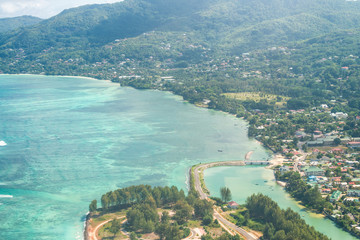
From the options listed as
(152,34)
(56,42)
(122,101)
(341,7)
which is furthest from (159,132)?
(341,7)

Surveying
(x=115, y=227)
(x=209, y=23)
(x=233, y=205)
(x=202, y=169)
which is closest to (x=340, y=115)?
(x=202, y=169)

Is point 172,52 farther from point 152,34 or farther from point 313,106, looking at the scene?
point 313,106

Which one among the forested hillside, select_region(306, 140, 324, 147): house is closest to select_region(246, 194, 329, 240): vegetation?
the forested hillside

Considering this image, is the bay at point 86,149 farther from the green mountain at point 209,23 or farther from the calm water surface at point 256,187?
the green mountain at point 209,23

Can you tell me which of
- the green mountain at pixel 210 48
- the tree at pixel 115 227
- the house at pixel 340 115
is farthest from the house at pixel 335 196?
the green mountain at pixel 210 48

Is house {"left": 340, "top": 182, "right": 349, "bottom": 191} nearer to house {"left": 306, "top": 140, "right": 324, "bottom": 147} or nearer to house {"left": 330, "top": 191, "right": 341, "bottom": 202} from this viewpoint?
house {"left": 330, "top": 191, "right": 341, "bottom": 202}

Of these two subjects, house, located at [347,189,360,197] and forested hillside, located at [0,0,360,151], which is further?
forested hillside, located at [0,0,360,151]

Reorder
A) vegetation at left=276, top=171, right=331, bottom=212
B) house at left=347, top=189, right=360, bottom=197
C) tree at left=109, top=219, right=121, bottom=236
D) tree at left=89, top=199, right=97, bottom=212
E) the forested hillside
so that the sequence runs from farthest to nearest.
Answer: the forested hillside, house at left=347, top=189, right=360, bottom=197, vegetation at left=276, top=171, right=331, bottom=212, tree at left=89, top=199, right=97, bottom=212, tree at left=109, top=219, right=121, bottom=236
